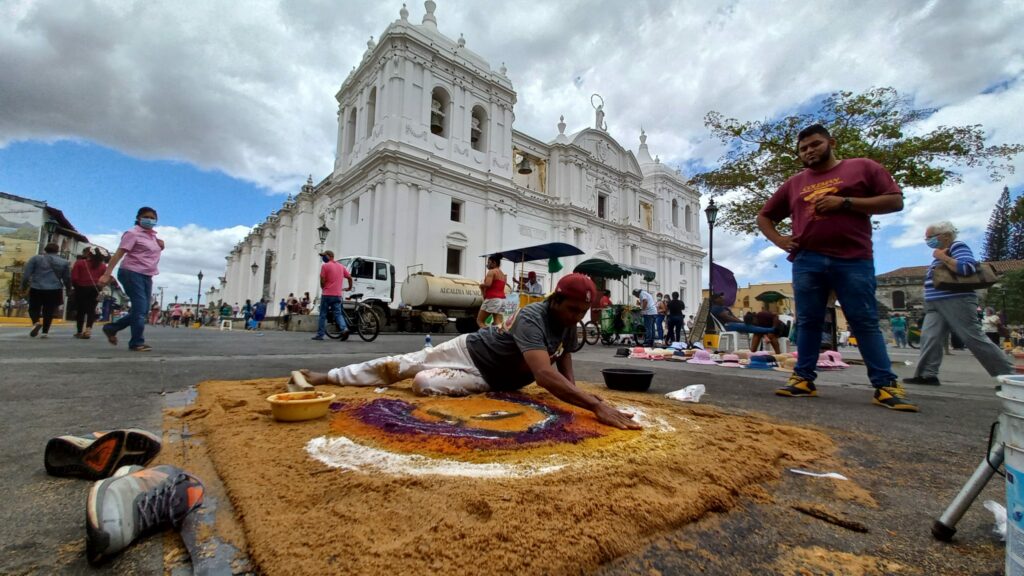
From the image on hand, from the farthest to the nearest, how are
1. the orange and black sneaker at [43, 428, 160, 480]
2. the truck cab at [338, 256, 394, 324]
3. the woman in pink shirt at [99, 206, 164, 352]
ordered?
the truck cab at [338, 256, 394, 324]
the woman in pink shirt at [99, 206, 164, 352]
the orange and black sneaker at [43, 428, 160, 480]

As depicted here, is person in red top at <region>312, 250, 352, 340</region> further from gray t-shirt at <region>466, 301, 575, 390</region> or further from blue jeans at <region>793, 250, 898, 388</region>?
blue jeans at <region>793, 250, 898, 388</region>

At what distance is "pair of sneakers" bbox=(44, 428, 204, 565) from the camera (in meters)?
0.75

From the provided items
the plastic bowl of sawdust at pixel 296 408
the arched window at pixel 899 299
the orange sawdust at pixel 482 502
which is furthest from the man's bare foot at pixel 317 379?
the arched window at pixel 899 299

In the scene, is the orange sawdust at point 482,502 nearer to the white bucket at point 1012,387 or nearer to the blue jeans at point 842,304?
the white bucket at point 1012,387

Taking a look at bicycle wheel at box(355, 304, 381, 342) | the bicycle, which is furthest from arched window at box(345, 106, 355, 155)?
bicycle wheel at box(355, 304, 381, 342)

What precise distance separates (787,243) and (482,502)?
310cm

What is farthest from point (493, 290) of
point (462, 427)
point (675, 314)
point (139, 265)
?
point (675, 314)

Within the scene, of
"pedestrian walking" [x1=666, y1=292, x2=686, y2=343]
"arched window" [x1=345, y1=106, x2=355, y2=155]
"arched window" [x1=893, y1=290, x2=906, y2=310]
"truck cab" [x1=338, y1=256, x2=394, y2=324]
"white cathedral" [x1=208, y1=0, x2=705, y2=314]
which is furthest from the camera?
"arched window" [x1=893, y1=290, x2=906, y2=310]

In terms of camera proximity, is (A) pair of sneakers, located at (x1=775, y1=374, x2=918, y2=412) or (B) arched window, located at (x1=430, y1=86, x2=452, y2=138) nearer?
(A) pair of sneakers, located at (x1=775, y1=374, x2=918, y2=412)

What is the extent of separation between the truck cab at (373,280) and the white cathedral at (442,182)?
3845 mm

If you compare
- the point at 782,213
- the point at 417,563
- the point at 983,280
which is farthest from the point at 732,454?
the point at 983,280

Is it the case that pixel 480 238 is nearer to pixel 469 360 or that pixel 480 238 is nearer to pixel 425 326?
pixel 425 326

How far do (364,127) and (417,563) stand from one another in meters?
23.7

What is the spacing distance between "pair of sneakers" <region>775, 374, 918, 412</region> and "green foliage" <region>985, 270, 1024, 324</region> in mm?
41950
